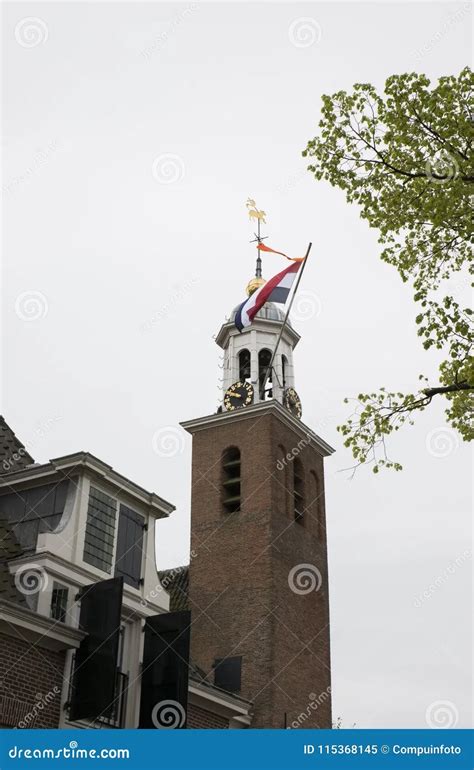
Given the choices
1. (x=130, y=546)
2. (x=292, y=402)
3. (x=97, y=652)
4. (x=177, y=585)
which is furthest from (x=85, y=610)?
(x=292, y=402)

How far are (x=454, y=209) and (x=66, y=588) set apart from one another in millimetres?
12427

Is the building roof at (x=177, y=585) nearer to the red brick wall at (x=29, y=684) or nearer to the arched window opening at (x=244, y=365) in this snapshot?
the arched window opening at (x=244, y=365)

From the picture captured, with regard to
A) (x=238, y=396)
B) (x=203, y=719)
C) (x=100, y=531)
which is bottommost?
(x=203, y=719)

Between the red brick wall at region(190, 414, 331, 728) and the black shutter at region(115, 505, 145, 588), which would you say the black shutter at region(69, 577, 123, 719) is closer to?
the black shutter at region(115, 505, 145, 588)

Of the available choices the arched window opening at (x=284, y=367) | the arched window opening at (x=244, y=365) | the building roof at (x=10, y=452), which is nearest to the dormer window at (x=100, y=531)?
the building roof at (x=10, y=452)

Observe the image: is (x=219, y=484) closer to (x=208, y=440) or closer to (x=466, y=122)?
(x=208, y=440)

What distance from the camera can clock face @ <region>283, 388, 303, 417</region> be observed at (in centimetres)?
3862

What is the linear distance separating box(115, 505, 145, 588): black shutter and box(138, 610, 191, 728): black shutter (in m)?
1.27

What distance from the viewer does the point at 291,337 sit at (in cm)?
4188

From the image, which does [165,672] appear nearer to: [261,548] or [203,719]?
[203,719]

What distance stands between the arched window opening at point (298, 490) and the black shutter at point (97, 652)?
16229 mm

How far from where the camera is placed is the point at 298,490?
36719mm

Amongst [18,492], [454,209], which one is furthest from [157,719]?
[454,209]

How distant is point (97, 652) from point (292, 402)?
2065 centimetres
